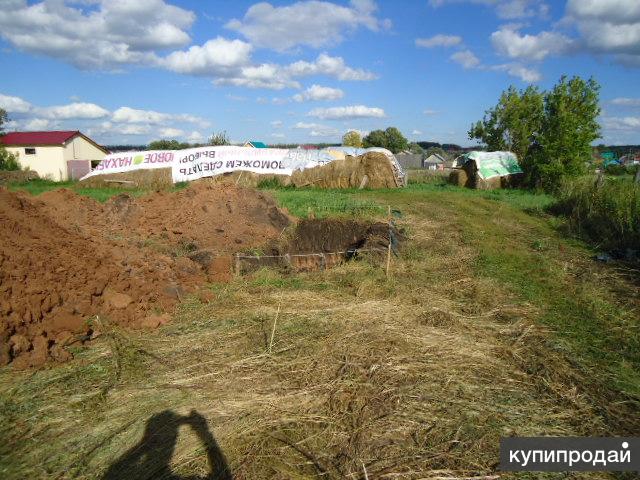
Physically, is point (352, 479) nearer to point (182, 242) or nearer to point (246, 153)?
point (182, 242)

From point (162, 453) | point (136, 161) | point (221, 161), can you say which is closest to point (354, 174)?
point (221, 161)

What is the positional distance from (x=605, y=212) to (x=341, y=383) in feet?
38.5

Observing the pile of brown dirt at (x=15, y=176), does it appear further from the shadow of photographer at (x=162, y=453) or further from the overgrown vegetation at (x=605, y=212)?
the overgrown vegetation at (x=605, y=212)

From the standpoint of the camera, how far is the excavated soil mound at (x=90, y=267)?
15.6 feet

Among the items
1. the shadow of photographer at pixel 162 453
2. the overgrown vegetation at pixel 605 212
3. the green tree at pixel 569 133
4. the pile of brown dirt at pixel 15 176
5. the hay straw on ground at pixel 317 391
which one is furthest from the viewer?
the pile of brown dirt at pixel 15 176

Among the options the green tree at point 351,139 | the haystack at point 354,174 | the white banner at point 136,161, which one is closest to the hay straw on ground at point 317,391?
the haystack at point 354,174

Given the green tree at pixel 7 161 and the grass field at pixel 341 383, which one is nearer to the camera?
the grass field at pixel 341 383

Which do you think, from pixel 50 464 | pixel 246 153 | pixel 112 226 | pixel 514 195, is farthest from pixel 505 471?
pixel 246 153

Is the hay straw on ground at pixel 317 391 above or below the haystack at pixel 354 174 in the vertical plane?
below

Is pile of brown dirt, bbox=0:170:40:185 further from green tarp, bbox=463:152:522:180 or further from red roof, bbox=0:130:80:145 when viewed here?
green tarp, bbox=463:152:522:180

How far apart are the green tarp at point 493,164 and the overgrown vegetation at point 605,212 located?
888 cm

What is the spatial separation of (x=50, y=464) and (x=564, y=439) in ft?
12.6

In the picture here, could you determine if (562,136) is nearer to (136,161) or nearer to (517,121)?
(517,121)

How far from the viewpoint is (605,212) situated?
1237cm
